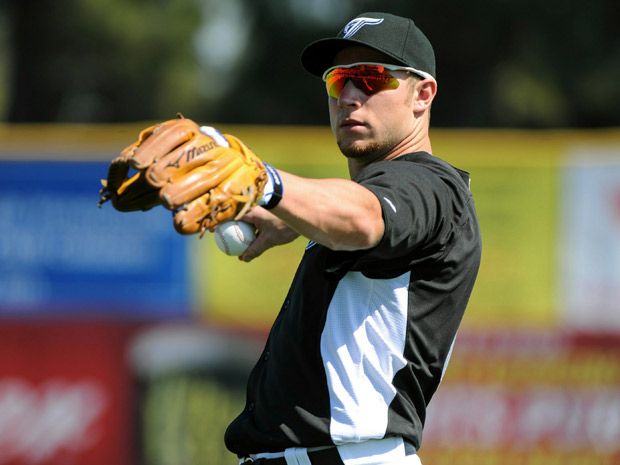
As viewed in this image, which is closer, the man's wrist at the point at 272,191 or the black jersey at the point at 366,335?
the man's wrist at the point at 272,191

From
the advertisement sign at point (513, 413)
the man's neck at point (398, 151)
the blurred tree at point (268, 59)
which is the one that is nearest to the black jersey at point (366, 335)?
the man's neck at point (398, 151)

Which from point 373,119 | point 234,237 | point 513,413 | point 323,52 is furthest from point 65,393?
point 373,119

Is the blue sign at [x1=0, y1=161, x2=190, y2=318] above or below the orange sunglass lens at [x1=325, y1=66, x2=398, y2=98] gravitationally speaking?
below

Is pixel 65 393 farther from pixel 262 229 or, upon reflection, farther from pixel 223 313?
pixel 262 229

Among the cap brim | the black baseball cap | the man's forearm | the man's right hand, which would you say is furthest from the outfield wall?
the man's forearm

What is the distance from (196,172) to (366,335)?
78cm

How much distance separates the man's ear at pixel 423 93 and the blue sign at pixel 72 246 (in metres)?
5.61

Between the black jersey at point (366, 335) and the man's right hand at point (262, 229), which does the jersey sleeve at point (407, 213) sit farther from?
the man's right hand at point (262, 229)

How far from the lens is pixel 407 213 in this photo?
309cm

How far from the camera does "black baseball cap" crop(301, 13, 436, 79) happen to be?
142 inches

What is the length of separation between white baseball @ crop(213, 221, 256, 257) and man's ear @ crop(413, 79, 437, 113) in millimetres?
665

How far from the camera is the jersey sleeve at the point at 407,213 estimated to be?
3078mm

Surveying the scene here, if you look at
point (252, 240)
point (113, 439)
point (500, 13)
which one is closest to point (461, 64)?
point (500, 13)

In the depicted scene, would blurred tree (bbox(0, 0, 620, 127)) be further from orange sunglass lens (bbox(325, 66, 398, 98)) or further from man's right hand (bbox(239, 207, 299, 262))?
orange sunglass lens (bbox(325, 66, 398, 98))
